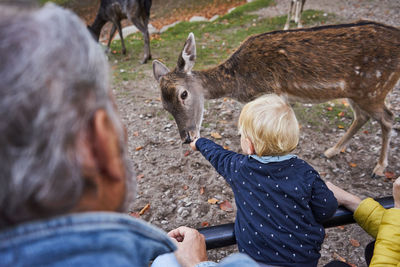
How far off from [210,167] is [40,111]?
12.2ft

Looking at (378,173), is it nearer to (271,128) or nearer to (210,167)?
(210,167)

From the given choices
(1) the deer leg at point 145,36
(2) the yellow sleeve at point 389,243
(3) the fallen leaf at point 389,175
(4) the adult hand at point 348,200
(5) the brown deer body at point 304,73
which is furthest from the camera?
(1) the deer leg at point 145,36

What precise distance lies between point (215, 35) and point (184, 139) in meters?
6.98

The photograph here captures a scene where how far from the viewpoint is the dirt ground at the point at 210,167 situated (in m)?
3.46

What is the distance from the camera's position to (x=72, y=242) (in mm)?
620

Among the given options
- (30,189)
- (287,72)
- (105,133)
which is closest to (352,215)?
(105,133)

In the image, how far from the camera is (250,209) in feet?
6.35

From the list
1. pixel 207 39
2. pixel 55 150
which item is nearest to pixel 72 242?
pixel 55 150

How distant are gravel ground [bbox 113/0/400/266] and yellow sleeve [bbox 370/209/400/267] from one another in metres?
1.70

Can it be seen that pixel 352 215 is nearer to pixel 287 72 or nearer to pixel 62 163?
pixel 62 163

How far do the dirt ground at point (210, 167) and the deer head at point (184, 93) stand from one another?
661 millimetres

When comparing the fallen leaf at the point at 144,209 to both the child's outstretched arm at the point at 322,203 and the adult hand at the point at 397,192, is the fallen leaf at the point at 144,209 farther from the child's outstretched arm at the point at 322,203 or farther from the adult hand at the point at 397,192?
the adult hand at the point at 397,192

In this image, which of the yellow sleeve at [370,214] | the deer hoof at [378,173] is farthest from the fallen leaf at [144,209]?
the deer hoof at [378,173]

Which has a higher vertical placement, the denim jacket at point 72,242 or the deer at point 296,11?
the deer at point 296,11
